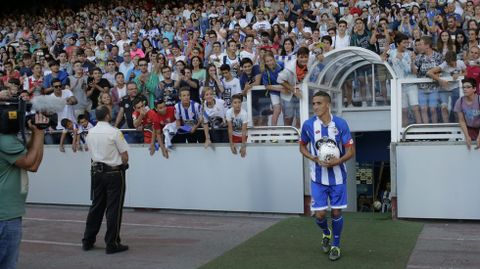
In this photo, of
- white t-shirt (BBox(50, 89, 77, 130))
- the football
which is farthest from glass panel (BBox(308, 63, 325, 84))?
white t-shirt (BBox(50, 89, 77, 130))

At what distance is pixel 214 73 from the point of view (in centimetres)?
1308

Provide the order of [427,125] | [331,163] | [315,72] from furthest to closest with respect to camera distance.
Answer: [315,72] → [427,125] → [331,163]

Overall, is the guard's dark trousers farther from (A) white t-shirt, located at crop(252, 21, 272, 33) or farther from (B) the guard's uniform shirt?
(A) white t-shirt, located at crop(252, 21, 272, 33)

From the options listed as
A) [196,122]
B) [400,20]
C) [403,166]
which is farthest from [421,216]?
[400,20]

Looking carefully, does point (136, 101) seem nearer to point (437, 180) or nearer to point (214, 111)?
point (214, 111)

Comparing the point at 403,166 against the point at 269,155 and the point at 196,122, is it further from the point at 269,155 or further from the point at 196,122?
the point at 196,122

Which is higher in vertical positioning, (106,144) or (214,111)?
(214,111)

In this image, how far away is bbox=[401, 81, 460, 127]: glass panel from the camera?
1073 centimetres

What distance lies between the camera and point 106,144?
858cm

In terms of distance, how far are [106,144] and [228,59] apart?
6393 millimetres

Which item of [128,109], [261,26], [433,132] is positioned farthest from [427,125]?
[261,26]

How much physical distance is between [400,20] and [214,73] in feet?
16.3

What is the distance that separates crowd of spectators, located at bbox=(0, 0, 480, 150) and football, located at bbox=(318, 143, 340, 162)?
3.65 meters

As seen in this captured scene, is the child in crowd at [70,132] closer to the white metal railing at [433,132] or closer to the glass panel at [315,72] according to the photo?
the glass panel at [315,72]
